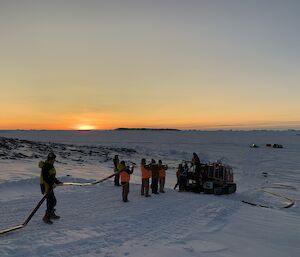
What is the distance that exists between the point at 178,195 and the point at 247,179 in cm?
1748

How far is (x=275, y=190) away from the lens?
2681 centimetres

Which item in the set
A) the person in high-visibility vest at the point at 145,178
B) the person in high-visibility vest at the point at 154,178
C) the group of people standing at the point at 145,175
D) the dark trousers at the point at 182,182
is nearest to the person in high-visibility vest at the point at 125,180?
the group of people standing at the point at 145,175

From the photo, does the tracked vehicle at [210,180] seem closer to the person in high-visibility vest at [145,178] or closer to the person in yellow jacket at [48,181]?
the person in high-visibility vest at [145,178]

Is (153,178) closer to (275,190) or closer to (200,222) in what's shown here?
(200,222)

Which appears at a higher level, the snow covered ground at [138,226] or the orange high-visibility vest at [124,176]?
the orange high-visibility vest at [124,176]

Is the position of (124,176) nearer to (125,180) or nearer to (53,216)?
(125,180)

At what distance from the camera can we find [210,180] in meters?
21.1

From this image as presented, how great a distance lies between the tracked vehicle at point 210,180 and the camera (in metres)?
20.7

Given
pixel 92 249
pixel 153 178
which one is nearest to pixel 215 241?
pixel 92 249

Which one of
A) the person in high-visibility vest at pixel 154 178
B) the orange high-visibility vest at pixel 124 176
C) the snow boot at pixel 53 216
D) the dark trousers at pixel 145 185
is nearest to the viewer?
the snow boot at pixel 53 216

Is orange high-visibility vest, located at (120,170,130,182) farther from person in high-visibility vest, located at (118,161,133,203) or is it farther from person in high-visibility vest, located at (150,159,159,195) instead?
person in high-visibility vest, located at (150,159,159,195)

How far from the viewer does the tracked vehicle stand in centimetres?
2066

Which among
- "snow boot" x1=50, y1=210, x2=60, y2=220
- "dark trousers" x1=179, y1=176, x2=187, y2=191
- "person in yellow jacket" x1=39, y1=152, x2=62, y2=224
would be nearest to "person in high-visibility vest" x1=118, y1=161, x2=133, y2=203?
"snow boot" x1=50, y1=210, x2=60, y2=220

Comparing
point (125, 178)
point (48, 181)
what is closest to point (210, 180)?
point (125, 178)
